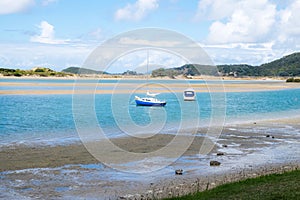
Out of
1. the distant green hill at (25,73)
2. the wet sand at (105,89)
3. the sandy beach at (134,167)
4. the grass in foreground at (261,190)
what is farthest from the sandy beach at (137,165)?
the distant green hill at (25,73)

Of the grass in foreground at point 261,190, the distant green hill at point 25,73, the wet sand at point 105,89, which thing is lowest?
the wet sand at point 105,89

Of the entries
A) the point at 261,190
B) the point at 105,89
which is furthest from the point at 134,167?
the point at 105,89

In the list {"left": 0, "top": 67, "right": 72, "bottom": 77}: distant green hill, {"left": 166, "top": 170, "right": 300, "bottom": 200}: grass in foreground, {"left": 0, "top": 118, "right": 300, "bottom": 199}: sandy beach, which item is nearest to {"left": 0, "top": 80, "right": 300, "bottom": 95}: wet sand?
{"left": 0, "top": 67, "right": 72, "bottom": 77}: distant green hill

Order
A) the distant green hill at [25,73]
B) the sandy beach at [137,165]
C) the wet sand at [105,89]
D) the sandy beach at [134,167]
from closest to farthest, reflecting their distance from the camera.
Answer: the sandy beach at [134,167], the sandy beach at [137,165], the wet sand at [105,89], the distant green hill at [25,73]

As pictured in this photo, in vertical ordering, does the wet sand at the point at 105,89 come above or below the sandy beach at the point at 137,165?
below

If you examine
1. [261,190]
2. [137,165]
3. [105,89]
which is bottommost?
[105,89]

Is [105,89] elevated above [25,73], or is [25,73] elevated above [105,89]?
[25,73]

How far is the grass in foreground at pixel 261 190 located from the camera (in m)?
11.1

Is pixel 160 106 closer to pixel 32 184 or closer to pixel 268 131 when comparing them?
pixel 268 131

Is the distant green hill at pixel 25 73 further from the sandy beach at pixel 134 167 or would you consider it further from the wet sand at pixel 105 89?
the sandy beach at pixel 134 167

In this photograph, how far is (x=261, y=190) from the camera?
11875 mm

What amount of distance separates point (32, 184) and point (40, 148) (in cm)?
825

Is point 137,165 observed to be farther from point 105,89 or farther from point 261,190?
point 105,89

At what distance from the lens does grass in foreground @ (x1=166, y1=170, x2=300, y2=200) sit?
11.1m
